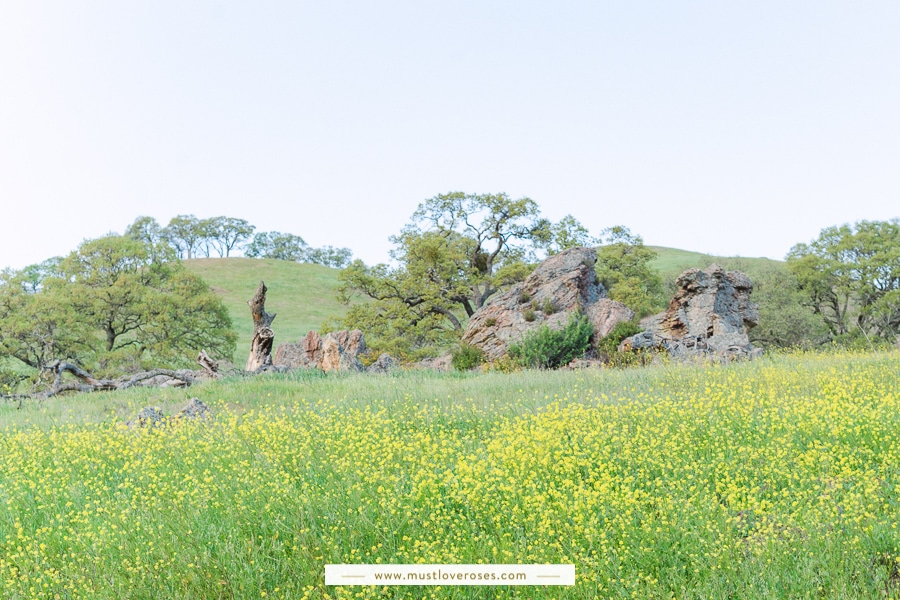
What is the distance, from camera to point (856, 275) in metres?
42.3

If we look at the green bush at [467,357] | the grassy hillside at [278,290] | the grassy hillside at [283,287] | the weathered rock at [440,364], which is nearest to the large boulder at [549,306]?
the green bush at [467,357]

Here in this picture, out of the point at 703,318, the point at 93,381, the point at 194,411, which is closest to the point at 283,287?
the point at 93,381

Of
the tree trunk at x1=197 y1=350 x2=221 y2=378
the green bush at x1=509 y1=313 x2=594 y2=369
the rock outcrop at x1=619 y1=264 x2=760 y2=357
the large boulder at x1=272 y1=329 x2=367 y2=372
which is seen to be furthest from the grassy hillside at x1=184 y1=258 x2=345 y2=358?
the rock outcrop at x1=619 y1=264 x2=760 y2=357

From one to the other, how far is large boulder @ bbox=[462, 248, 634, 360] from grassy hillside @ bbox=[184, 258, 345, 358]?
31.8m

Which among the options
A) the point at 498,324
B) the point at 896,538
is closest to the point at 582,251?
the point at 498,324

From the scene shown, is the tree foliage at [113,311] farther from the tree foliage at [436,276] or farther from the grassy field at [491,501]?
the grassy field at [491,501]

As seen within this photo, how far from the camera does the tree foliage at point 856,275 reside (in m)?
41.0

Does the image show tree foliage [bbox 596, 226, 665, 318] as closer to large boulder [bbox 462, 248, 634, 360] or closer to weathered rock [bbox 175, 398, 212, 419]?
large boulder [bbox 462, 248, 634, 360]

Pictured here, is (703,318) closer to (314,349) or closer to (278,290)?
(314,349)

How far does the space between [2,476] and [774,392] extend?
36.0 feet

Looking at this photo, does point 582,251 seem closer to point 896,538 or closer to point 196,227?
point 896,538

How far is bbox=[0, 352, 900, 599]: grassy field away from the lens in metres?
5.08

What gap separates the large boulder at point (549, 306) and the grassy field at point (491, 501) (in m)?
Result: 14.8

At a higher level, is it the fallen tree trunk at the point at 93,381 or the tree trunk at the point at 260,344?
the tree trunk at the point at 260,344
